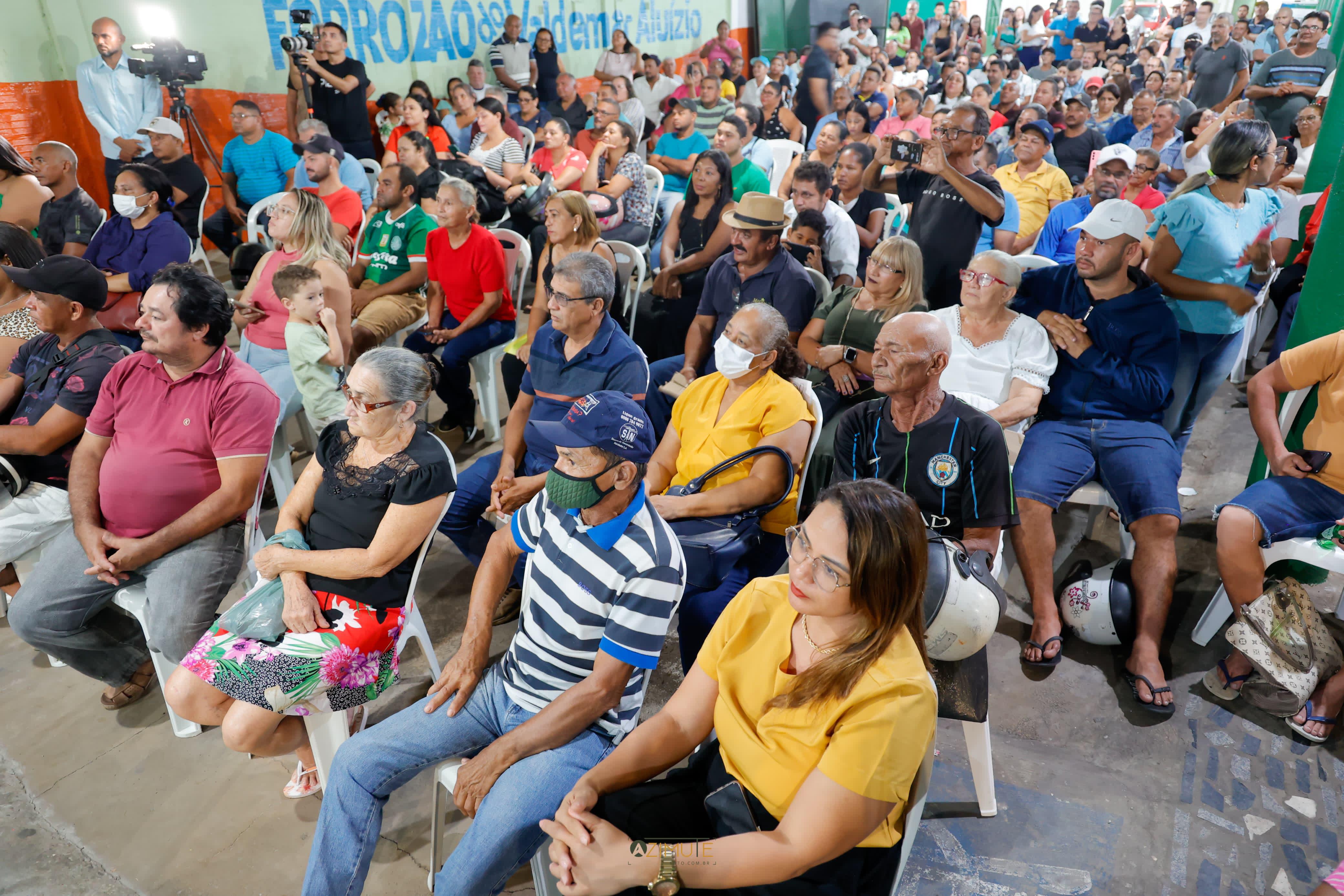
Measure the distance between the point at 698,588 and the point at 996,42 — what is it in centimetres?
1677

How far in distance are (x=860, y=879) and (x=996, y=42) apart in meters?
17.7

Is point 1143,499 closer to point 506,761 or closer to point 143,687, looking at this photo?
point 506,761

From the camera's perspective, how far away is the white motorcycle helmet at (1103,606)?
2936mm

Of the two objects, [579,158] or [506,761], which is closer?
[506,761]

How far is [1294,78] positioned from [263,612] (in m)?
8.07

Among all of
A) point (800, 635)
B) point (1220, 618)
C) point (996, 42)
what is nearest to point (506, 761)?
point (800, 635)

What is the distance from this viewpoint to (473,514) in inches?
127

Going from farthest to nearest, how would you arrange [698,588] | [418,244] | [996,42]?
[996,42] < [418,244] < [698,588]

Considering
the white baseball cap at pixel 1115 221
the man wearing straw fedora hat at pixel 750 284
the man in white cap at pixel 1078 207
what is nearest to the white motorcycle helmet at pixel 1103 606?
the white baseball cap at pixel 1115 221

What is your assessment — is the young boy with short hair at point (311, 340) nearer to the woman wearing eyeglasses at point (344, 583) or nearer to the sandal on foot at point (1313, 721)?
the woman wearing eyeglasses at point (344, 583)

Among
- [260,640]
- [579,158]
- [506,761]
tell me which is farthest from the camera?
[579,158]

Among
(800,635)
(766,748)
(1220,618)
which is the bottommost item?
(1220,618)

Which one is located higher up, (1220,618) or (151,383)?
(151,383)

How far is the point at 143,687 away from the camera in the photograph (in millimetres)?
2918
